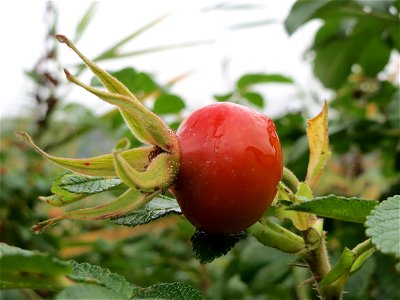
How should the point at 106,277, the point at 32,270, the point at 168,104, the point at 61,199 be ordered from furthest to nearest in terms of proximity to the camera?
the point at 168,104 < the point at 61,199 < the point at 106,277 < the point at 32,270

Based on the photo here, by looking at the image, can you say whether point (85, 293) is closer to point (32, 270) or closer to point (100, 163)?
point (32, 270)

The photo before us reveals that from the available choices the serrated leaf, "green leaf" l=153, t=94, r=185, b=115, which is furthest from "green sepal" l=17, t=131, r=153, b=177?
"green leaf" l=153, t=94, r=185, b=115

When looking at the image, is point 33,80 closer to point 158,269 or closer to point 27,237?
point 27,237

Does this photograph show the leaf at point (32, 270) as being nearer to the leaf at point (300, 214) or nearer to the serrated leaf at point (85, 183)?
the serrated leaf at point (85, 183)

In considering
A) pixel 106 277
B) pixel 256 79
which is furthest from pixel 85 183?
pixel 256 79

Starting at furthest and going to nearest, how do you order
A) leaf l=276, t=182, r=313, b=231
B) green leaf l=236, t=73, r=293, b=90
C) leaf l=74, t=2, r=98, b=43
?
1. leaf l=74, t=2, r=98, b=43
2. green leaf l=236, t=73, r=293, b=90
3. leaf l=276, t=182, r=313, b=231

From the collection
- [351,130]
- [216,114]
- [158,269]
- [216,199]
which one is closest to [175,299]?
[216,199]

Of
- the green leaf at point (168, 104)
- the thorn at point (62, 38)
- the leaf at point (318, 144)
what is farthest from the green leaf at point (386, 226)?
the green leaf at point (168, 104)

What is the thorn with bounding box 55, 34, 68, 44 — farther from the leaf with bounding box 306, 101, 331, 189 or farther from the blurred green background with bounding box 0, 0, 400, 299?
the blurred green background with bounding box 0, 0, 400, 299
